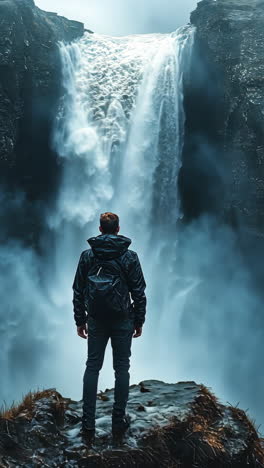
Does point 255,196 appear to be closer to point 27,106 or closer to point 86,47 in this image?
point 27,106

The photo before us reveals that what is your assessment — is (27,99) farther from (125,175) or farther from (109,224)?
(109,224)

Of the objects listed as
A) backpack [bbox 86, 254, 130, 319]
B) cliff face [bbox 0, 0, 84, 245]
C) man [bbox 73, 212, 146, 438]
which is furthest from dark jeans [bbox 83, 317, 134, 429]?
cliff face [bbox 0, 0, 84, 245]

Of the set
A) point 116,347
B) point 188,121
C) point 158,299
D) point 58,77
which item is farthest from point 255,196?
point 116,347

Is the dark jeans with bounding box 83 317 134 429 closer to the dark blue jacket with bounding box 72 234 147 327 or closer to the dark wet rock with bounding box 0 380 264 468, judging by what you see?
the dark blue jacket with bounding box 72 234 147 327

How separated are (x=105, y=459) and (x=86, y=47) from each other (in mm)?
18730

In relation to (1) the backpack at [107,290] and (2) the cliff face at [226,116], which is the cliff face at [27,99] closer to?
(2) the cliff face at [226,116]

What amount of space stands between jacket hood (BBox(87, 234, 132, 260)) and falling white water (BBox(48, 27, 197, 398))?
12412 millimetres

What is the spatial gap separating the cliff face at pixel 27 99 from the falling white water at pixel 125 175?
55cm

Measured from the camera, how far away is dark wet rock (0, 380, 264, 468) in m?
3.57

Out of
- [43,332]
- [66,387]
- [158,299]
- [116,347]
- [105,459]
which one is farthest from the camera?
[158,299]

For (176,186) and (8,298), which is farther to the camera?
(176,186)

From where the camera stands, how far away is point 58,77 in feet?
54.8

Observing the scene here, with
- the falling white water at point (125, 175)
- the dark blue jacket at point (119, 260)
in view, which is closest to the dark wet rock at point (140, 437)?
the dark blue jacket at point (119, 260)

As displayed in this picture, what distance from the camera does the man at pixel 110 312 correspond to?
375 centimetres
